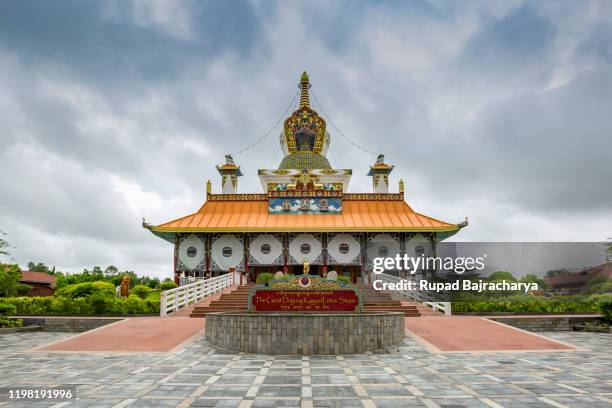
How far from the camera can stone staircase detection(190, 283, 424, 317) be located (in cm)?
1783

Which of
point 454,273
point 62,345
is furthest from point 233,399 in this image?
point 454,273

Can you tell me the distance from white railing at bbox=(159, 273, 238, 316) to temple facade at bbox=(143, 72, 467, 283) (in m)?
3.65

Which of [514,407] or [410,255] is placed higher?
[410,255]

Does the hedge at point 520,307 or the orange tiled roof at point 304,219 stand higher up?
the orange tiled roof at point 304,219

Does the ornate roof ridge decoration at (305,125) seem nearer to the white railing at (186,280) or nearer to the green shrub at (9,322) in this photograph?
the white railing at (186,280)

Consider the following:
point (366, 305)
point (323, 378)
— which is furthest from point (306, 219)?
point (323, 378)

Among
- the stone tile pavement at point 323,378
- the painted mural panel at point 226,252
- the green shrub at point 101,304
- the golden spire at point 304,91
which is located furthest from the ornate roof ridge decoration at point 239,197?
the stone tile pavement at point 323,378

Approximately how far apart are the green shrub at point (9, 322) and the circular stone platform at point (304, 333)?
34.9ft

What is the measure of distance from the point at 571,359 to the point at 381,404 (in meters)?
6.52

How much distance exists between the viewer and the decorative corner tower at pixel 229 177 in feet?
115

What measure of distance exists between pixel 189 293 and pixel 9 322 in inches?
301

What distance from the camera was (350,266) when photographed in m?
30.3

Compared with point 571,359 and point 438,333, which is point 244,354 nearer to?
point 438,333

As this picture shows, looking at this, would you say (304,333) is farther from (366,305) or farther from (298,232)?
(298,232)
